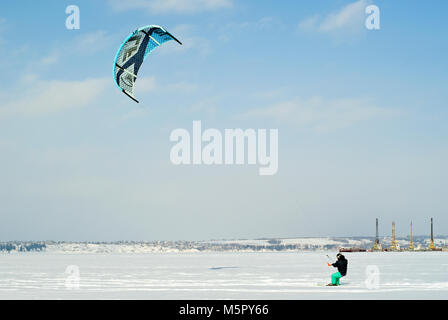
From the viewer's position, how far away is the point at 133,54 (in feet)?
80.5

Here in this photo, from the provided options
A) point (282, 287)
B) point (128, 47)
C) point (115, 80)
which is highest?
point (128, 47)

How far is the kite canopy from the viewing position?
23359mm

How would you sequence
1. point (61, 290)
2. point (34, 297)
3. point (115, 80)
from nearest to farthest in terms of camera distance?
1. point (34, 297)
2. point (61, 290)
3. point (115, 80)

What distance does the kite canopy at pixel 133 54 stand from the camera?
2336 centimetres

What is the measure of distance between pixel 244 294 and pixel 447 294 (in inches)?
211
